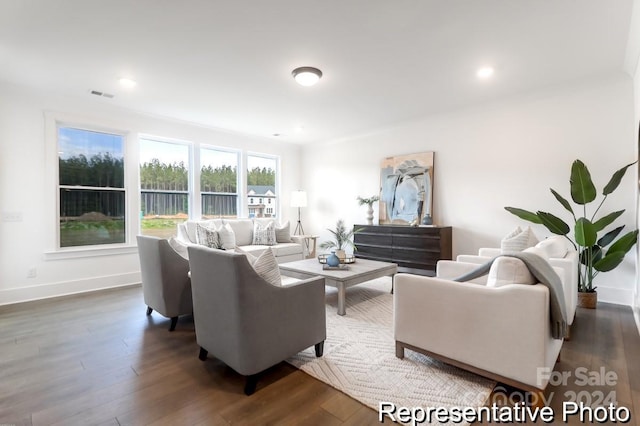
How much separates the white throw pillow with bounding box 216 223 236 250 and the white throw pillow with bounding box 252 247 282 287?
314cm

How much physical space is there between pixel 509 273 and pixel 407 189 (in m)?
3.74

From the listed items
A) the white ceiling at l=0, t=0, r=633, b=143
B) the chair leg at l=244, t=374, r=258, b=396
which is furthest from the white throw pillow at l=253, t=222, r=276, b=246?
the chair leg at l=244, t=374, r=258, b=396

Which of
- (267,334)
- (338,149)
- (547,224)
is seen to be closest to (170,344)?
(267,334)

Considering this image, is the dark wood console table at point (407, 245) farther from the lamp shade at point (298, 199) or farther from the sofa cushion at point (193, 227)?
the sofa cushion at point (193, 227)

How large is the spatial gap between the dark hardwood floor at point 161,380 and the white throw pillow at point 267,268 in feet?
2.18

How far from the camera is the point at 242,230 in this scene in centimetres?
566

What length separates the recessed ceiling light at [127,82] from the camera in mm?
3641

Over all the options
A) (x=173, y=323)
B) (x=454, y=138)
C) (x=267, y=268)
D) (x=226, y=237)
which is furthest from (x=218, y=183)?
(x=267, y=268)

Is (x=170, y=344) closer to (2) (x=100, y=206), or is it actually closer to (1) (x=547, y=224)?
(2) (x=100, y=206)

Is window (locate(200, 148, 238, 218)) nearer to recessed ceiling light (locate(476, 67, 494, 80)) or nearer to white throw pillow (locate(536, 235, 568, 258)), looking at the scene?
recessed ceiling light (locate(476, 67, 494, 80))

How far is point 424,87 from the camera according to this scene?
3.93m

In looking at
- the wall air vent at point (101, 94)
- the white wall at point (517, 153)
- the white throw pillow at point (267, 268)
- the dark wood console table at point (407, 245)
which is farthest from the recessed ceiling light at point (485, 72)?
the wall air vent at point (101, 94)

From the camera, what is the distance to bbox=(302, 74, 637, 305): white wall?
3.62m

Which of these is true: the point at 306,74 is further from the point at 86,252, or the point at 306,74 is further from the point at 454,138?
the point at 86,252
